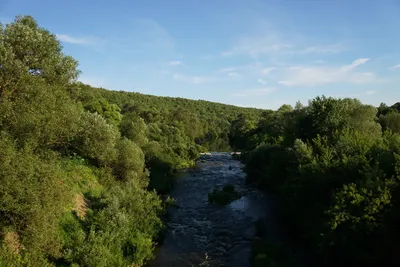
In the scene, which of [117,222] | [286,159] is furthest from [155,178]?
[117,222]

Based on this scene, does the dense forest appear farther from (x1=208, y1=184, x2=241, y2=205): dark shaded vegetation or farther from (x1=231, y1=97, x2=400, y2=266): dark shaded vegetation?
(x1=208, y1=184, x2=241, y2=205): dark shaded vegetation

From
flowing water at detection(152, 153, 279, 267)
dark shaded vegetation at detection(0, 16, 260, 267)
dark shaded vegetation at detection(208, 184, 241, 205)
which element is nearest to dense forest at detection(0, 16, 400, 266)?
dark shaded vegetation at detection(0, 16, 260, 267)

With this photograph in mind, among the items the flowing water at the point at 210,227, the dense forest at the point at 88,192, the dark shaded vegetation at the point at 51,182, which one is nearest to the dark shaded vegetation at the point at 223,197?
the flowing water at the point at 210,227

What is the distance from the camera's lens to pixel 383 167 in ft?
73.7

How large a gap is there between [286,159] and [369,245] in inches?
747

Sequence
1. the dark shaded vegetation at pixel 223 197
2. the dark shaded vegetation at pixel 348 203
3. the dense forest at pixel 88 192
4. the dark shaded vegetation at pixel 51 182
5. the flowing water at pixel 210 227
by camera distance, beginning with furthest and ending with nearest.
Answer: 1. the dark shaded vegetation at pixel 223 197
2. the flowing water at pixel 210 227
3. the dark shaded vegetation at pixel 348 203
4. the dense forest at pixel 88 192
5. the dark shaded vegetation at pixel 51 182

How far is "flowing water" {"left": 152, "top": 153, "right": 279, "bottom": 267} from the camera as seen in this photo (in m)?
26.7

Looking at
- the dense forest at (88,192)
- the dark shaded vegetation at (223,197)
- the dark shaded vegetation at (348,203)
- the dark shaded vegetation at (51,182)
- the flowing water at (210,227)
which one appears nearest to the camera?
the dark shaded vegetation at (51,182)

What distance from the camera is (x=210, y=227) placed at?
111 ft

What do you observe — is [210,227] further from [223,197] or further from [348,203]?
[348,203]

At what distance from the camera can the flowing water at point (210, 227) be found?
26.7 meters

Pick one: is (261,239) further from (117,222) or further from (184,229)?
(117,222)

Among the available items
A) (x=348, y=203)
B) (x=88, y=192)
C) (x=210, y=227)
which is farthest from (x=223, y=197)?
(x=348, y=203)

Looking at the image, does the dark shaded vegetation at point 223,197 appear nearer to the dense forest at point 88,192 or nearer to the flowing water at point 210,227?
the flowing water at point 210,227
